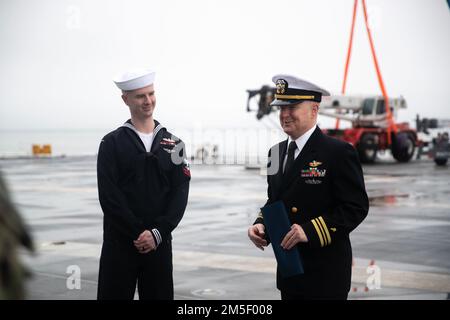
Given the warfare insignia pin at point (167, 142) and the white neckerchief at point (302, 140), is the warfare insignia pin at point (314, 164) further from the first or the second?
the warfare insignia pin at point (167, 142)

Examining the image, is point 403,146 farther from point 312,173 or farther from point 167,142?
point 312,173

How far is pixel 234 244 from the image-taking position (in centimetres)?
1092

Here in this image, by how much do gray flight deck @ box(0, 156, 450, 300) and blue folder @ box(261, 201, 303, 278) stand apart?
1.12 meters

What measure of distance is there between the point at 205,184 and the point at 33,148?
1163 inches

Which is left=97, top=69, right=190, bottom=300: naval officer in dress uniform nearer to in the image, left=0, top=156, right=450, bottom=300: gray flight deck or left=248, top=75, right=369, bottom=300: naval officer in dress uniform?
left=0, top=156, right=450, bottom=300: gray flight deck

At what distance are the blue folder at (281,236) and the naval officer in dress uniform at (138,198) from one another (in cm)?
70

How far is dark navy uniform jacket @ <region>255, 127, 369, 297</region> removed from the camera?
3.61m

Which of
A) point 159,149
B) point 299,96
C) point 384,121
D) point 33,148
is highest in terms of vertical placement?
point 299,96

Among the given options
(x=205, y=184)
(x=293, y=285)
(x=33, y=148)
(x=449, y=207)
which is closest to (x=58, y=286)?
(x=293, y=285)

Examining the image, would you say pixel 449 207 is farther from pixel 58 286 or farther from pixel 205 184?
pixel 58 286

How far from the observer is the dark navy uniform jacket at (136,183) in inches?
160

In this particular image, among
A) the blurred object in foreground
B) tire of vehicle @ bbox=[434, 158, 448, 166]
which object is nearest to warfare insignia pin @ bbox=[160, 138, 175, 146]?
the blurred object in foreground

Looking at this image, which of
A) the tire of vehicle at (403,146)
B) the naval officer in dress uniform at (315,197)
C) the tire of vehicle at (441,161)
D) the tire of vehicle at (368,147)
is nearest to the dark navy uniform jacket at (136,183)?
the naval officer in dress uniform at (315,197)

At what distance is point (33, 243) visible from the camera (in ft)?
3.19
